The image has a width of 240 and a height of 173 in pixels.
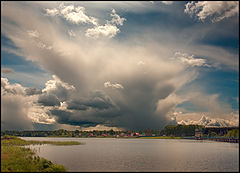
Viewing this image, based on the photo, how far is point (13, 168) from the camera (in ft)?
178

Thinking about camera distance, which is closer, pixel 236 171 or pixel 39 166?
pixel 39 166

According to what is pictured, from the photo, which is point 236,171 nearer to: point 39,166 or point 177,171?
point 177,171

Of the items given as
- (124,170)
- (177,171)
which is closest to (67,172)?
(124,170)

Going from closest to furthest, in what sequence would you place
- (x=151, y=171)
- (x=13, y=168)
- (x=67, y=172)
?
1. (x=13, y=168)
2. (x=67, y=172)
3. (x=151, y=171)

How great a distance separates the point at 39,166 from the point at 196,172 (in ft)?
142

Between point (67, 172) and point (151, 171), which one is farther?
point (151, 171)

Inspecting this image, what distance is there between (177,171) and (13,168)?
43.8m

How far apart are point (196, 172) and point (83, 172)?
31.6m

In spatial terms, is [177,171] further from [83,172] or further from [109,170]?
[83,172]

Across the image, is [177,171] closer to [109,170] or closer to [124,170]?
[124,170]

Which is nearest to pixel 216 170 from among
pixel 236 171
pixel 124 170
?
pixel 236 171

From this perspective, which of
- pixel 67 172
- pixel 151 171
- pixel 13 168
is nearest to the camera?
pixel 13 168

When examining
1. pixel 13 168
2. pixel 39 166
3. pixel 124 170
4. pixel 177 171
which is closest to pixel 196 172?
pixel 177 171

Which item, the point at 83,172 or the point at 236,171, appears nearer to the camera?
the point at 83,172
